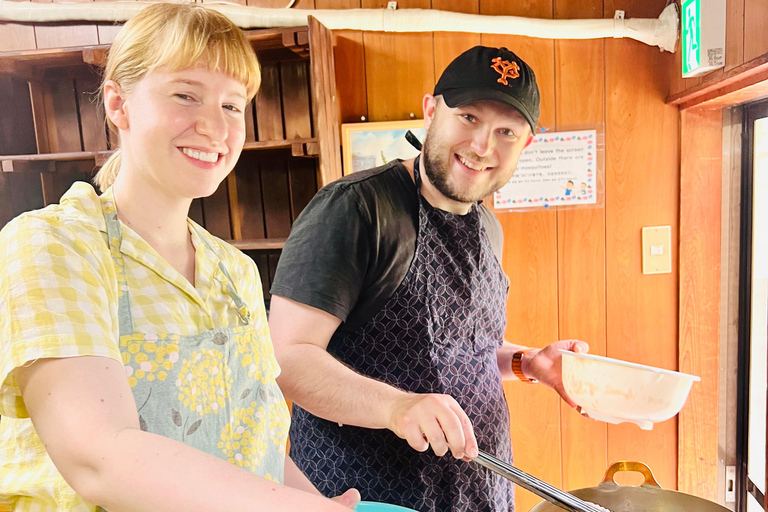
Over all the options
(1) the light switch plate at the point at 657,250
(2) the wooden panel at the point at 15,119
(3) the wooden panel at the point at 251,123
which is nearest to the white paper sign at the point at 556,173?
(1) the light switch plate at the point at 657,250

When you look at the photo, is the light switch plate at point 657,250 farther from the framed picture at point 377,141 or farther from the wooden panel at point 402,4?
the wooden panel at point 402,4

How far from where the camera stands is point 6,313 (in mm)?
→ 460

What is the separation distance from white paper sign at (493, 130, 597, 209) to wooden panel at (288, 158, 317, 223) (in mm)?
625

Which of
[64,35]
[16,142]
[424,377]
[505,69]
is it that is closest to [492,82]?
[505,69]

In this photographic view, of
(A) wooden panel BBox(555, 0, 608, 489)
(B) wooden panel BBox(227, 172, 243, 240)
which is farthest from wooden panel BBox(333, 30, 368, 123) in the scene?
(A) wooden panel BBox(555, 0, 608, 489)

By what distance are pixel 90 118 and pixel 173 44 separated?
1.32m

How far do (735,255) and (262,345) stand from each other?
5.52 ft

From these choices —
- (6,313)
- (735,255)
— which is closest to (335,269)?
(6,313)

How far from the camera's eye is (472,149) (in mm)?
1143

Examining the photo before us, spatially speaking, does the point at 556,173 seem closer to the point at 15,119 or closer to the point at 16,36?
the point at 15,119

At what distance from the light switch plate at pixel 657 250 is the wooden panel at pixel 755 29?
691 millimetres

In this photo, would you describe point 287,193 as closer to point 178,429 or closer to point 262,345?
point 262,345

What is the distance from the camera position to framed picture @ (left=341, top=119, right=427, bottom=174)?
6.03 feet

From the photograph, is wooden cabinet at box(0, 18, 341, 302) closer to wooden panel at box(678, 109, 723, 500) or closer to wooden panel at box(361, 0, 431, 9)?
wooden panel at box(361, 0, 431, 9)
